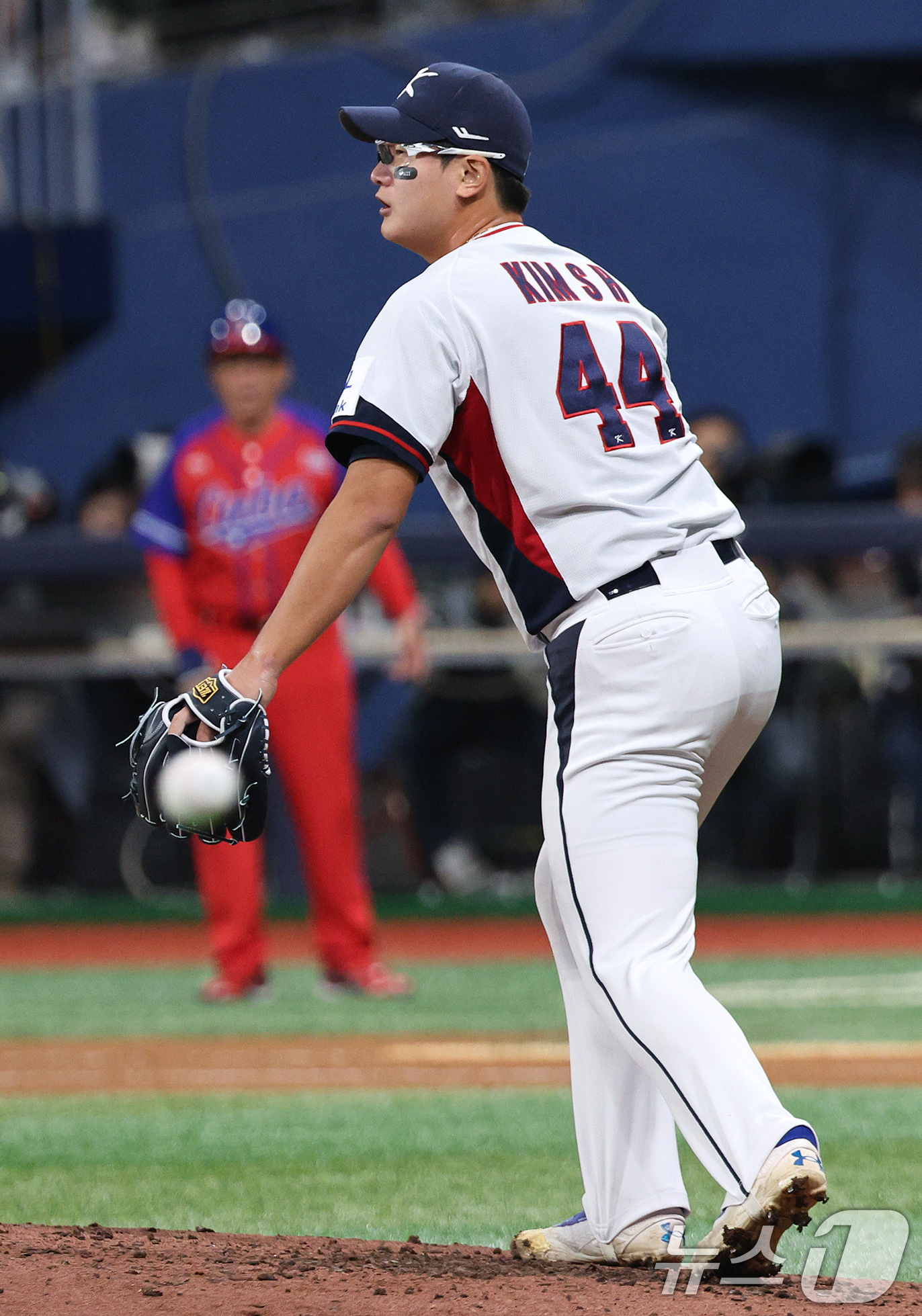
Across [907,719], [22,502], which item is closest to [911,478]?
[907,719]

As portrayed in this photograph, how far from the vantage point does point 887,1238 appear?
3.31 m

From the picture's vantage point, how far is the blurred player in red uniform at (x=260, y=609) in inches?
267

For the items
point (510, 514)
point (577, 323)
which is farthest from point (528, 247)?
point (510, 514)

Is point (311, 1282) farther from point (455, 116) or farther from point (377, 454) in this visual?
point (455, 116)

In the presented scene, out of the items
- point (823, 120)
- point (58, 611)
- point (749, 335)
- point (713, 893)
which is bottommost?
point (713, 893)

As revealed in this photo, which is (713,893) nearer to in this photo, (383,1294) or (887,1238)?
(887,1238)

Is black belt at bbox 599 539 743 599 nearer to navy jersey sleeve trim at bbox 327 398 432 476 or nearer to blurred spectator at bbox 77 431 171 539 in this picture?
navy jersey sleeve trim at bbox 327 398 432 476

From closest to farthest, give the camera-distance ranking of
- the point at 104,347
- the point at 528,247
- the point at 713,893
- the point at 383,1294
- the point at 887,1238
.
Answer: the point at 383,1294, the point at 528,247, the point at 887,1238, the point at 713,893, the point at 104,347

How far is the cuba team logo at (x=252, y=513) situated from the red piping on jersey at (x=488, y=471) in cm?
387

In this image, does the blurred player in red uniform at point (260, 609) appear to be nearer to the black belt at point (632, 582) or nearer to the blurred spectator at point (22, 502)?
the blurred spectator at point (22, 502)

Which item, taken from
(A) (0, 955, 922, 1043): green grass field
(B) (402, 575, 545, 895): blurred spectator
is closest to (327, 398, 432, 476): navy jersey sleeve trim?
(A) (0, 955, 922, 1043): green grass field

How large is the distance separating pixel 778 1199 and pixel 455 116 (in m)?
1.66

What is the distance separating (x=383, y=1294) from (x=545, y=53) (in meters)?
10.7

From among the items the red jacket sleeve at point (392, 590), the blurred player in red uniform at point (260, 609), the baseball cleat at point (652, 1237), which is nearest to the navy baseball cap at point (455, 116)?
the baseball cleat at point (652, 1237)
